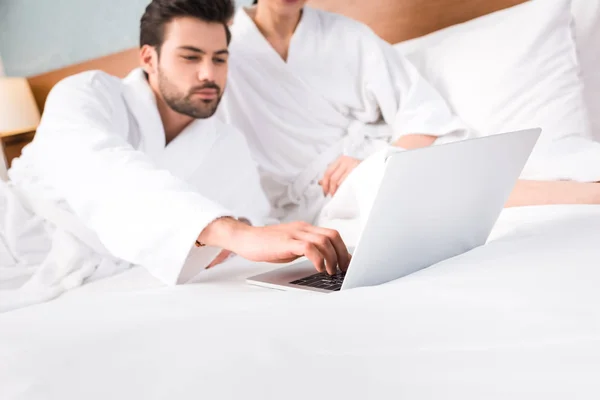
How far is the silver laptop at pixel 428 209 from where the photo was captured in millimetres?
623

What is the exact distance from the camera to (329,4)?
2061mm

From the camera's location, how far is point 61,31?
2682 mm

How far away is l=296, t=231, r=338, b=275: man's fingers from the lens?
76 centimetres

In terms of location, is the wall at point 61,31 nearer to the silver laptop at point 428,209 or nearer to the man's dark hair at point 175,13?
the man's dark hair at point 175,13

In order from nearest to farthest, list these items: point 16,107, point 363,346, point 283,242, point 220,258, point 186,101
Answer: point 363,346, point 283,242, point 220,258, point 186,101, point 16,107

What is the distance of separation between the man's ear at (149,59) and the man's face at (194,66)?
27mm

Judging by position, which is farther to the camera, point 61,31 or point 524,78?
point 61,31

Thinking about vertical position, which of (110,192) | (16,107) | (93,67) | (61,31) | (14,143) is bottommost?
(14,143)

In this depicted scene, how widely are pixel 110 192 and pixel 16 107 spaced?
74.2 inches

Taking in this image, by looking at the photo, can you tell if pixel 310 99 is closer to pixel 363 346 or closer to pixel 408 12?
pixel 408 12

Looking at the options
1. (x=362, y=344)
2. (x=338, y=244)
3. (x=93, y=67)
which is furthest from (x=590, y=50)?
(x=93, y=67)

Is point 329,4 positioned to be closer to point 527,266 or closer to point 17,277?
point 17,277

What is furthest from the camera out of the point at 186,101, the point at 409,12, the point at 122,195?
the point at 409,12

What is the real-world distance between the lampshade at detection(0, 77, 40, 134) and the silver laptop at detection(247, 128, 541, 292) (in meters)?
2.15
